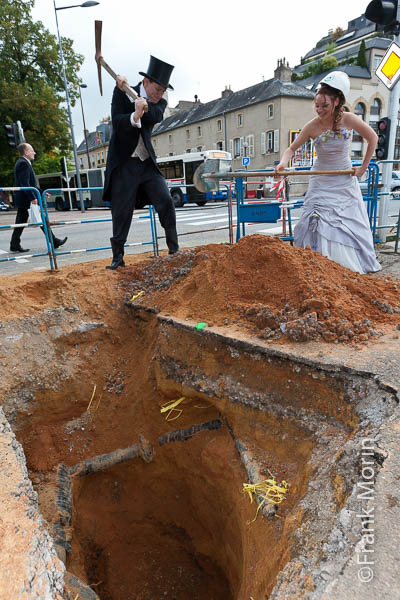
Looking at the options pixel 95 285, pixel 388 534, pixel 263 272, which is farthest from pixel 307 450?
pixel 95 285

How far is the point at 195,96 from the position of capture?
55.5 metres

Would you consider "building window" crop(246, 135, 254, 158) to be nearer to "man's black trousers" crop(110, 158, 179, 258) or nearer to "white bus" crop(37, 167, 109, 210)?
"white bus" crop(37, 167, 109, 210)

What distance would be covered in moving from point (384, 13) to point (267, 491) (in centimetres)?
729

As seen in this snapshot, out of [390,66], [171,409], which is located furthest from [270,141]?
[171,409]

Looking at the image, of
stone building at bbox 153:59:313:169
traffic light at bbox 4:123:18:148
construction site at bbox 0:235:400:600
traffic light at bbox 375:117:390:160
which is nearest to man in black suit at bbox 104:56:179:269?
construction site at bbox 0:235:400:600

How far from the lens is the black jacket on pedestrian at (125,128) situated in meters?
4.11

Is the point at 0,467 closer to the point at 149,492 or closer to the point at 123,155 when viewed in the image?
the point at 149,492

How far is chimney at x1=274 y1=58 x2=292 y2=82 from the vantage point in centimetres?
3681

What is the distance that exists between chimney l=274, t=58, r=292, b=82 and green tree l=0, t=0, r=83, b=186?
19911 millimetres

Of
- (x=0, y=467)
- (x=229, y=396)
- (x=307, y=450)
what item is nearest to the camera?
(x=0, y=467)

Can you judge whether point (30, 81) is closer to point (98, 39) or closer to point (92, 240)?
point (92, 240)

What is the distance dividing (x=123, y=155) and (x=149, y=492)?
3.63m

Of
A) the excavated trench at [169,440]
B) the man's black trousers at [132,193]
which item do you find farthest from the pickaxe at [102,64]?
the excavated trench at [169,440]

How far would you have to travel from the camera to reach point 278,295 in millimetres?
2998
